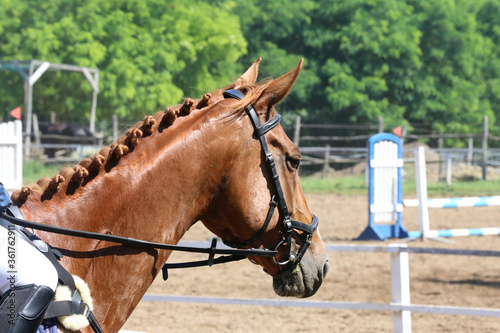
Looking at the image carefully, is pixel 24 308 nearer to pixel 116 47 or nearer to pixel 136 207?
pixel 136 207

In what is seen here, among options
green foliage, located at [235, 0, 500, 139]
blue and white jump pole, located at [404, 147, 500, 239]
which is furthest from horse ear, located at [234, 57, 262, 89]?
green foliage, located at [235, 0, 500, 139]

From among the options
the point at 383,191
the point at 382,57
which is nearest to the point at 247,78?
the point at 383,191

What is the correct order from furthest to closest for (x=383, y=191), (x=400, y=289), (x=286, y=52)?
(x=286, y=52), (x=383, y=191), (x=400, y=289)

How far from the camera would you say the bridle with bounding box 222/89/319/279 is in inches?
86.3

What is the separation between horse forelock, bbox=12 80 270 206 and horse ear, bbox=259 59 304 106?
3cm

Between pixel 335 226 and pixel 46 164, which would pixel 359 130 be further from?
pixel 335 226

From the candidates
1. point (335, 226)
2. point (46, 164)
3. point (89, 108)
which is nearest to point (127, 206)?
point (335, 226)

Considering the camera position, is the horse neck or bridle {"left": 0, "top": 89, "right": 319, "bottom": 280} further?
bridle {"left": 0, "top": 89, "right": 319, "bottom": 280}

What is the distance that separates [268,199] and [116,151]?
595 mm

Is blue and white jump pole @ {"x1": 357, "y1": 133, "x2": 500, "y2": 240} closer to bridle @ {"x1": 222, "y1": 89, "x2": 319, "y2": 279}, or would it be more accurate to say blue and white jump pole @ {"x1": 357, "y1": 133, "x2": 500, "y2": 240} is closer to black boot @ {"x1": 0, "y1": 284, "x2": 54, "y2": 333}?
bridle @ {"x1": 222, "y1": 89, "x2": 319, "y2": 279}

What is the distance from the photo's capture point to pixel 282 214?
2.23 metres

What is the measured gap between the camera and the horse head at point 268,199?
2170mm

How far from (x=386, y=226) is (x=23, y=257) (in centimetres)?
850

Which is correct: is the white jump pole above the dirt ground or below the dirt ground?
above
